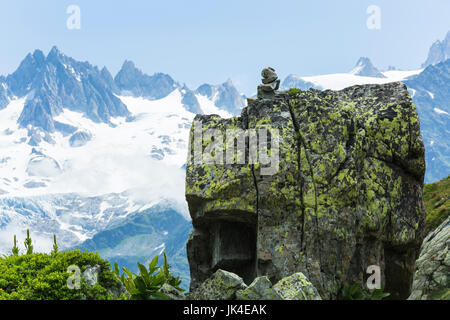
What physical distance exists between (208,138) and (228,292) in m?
7.92

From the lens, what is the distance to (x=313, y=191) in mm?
16141

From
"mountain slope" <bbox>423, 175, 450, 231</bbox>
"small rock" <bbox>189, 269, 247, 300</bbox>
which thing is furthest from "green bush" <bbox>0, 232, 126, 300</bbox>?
"mountain slope" <bbox>423, 175, 450, 231</bbox>

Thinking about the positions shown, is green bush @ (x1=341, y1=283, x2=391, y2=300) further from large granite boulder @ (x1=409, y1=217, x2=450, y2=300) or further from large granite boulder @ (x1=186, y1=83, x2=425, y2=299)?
large granite boulder @ (x1=409, y1=217, x2=450, y2=300)

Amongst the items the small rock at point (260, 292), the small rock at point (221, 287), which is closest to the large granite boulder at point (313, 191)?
the small rock at point (221, 287)

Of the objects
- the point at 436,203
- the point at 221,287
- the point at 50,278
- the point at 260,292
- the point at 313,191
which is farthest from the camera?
the point at 436,203

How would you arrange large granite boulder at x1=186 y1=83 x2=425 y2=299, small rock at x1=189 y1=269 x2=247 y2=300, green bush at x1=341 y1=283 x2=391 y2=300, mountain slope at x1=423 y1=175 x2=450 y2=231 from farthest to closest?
1. mountain slope at x1=423 y1=175 x2=450 y2=231
2. large granite boulder at x1=186 y1=83 x2=425 y2=299
3. green bush at x1=341 y1=283 x2=391 y2=300
4. small rock at x1=189 y1=269 x2=247 y2=300

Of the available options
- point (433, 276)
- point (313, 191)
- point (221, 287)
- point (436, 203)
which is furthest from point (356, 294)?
point (436, 203)

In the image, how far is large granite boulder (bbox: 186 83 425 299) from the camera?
1571 cm

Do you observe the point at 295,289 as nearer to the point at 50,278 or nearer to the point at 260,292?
the point at 260,292

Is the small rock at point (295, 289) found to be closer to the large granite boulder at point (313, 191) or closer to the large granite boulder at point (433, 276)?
the large granite boulder at point (313, 191)

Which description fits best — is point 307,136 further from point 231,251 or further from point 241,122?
point 231,251

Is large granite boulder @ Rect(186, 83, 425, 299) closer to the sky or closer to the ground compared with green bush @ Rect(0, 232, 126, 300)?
closer to the sky
